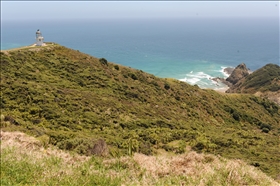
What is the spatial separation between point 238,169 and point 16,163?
6124mm

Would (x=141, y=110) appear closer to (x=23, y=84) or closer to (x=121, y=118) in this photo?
(x=121, y=118)

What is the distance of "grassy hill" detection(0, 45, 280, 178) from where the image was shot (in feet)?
57.8

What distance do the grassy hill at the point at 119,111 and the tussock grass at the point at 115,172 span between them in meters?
2.95

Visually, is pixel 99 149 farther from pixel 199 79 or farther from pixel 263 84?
pixel 199 79

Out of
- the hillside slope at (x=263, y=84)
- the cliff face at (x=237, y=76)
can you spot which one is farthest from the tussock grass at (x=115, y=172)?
the cliff face at (x=237, y=76)

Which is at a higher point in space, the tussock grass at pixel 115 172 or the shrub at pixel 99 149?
the tussock grass at pixel 115 172

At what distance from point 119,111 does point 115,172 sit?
22276 millimetres

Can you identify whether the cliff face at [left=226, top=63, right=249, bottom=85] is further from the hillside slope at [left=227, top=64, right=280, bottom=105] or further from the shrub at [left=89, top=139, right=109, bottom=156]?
the shrub at [left=89, top=139, right=109, bottom=156]

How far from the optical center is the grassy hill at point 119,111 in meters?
17.6

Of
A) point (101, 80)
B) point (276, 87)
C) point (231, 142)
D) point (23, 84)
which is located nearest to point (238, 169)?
point (231, 142)

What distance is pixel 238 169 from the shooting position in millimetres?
6887

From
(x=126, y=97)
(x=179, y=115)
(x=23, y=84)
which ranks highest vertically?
(x=23, y=84)

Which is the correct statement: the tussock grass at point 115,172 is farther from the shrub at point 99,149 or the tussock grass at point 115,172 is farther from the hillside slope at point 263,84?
the hillside slope at point 263,84

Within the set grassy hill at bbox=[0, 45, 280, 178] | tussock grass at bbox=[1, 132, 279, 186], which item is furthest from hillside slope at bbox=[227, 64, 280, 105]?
tussock grass at bbox=[1, 132, 279, 186]
